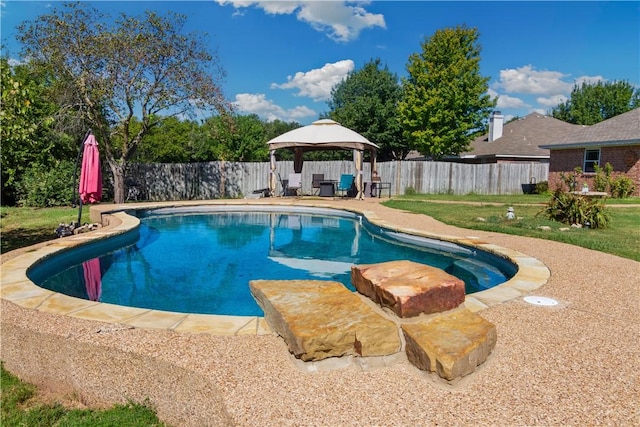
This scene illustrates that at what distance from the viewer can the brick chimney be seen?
88.5 feet

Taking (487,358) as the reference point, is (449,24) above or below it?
above

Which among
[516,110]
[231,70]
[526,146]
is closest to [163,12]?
[231,70]

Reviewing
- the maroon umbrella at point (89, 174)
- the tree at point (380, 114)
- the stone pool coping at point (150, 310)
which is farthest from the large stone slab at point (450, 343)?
the tree at point (380, 114)

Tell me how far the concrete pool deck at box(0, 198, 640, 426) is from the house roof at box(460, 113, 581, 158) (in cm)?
2373

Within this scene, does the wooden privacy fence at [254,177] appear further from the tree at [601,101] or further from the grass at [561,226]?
the tree at [601,101]

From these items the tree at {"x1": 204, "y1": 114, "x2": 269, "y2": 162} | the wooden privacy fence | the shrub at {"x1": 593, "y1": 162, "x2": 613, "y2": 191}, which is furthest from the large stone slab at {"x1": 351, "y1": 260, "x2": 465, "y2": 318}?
the tree at {"x1": 204, "y1": 114, "x2": 269, "y2": 162}

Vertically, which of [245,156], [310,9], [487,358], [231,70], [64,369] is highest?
[310,9]

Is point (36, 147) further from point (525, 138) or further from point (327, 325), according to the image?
point (525, 138)

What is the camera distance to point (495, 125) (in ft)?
89.7

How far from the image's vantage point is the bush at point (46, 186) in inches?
505

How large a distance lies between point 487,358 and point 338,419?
3.97 ft

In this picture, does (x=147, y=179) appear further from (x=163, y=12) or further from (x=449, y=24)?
(x=449, y=24)

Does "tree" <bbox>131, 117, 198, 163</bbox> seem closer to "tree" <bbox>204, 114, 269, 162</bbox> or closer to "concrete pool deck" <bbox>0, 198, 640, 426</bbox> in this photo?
"tree" <bbox>204, 114, 269, 162</bbox>

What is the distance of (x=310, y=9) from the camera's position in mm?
17734
